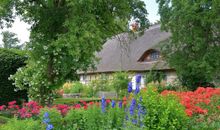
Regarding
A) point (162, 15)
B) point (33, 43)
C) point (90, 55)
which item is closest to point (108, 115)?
point (90, 55)

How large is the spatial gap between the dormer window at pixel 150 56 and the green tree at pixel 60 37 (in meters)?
15.9

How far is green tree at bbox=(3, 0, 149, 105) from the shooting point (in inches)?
571

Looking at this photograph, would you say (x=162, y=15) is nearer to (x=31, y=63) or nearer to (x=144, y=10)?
(x=144, y=10)

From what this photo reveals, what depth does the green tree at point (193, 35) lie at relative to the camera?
2152 centimetres

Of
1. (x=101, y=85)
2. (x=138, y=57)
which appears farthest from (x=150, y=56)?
(x=101, y=85)

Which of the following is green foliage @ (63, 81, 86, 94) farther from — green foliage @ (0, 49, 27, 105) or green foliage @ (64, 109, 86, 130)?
green foliage @ (64, 109, 86, 130)

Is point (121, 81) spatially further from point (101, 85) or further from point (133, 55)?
point (133, 55)

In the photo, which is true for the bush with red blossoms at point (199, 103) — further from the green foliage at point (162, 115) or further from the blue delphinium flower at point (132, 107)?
the blue delphinium flower at point (132, 107)

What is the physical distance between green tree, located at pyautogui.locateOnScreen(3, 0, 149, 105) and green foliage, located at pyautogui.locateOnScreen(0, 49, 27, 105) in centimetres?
140

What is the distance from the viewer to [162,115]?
6188mm

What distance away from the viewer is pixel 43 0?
52.7ft

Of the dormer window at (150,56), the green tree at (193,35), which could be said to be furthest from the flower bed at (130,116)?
the dormer window at (150,56)

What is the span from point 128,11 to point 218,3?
6.40 meters

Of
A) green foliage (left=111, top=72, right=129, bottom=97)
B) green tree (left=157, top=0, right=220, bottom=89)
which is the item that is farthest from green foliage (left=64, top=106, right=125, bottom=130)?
green foliage (left=111, top=72, right=129, bottom=97)
